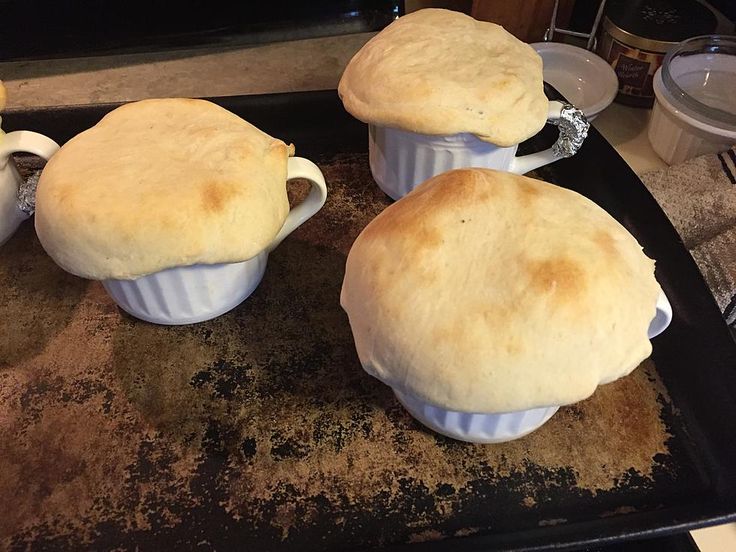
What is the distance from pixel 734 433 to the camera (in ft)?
2.69

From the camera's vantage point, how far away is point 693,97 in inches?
47.9

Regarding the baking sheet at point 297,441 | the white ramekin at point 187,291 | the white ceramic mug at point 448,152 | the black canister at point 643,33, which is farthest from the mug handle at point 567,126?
the white ramekin at point 187,291

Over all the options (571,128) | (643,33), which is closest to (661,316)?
(571,128)

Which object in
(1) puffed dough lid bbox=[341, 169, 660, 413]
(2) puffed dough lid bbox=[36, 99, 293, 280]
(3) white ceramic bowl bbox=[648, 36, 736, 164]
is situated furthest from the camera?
(3) white ceramic bowl bbox=[648, 36, 736, 164]

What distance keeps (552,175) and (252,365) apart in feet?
2.05

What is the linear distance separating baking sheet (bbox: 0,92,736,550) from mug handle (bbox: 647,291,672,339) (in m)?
0.13

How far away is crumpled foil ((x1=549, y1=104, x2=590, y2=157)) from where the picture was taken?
102 cm

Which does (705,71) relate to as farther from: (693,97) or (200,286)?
(200,286)

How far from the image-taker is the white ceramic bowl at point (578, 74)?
1.34m

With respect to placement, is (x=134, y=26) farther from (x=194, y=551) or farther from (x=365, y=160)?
(x=194, y=551)

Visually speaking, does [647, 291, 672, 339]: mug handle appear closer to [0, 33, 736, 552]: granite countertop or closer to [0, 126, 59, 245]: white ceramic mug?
[0, 33, 736, 552]: granite countertop

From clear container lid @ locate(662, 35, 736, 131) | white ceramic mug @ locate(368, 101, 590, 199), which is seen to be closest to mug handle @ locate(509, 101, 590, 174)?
white ceramic mug @ locate(368, 101, 590, 199)

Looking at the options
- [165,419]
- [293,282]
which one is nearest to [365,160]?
[293,282]

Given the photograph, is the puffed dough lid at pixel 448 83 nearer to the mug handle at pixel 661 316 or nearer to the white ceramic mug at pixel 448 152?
the white ceramic mug at pixel 448 152
